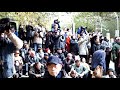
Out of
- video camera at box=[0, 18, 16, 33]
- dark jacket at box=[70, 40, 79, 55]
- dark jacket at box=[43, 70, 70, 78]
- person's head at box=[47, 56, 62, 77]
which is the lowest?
dark jacket at box=[43, 70, 70, 78]

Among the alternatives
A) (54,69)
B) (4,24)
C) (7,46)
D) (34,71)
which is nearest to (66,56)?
(54,69)

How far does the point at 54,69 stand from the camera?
496 centimetres

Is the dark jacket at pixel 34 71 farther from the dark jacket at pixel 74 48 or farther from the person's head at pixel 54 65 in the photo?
the dark jacket at pixel 74 48

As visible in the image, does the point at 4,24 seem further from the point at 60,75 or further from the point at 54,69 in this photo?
the point at 60,75

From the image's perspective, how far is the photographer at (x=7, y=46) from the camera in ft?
16.2

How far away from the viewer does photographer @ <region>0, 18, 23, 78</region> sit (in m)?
4.95

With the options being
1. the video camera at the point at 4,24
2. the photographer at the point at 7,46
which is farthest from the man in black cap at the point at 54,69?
the video camera at the point at 4,24

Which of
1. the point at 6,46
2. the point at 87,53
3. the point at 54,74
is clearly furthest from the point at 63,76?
the point at 6,46

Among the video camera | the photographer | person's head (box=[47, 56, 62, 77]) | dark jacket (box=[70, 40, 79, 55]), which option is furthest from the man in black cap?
the video camera

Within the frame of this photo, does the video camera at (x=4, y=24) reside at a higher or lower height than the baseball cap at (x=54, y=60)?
higher

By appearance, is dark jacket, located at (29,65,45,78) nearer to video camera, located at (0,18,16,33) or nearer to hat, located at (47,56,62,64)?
hat, located at (47,56,62,64)

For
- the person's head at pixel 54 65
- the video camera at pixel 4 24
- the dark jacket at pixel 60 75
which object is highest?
the video camera at pixel 4 24

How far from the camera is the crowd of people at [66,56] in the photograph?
4.97m
